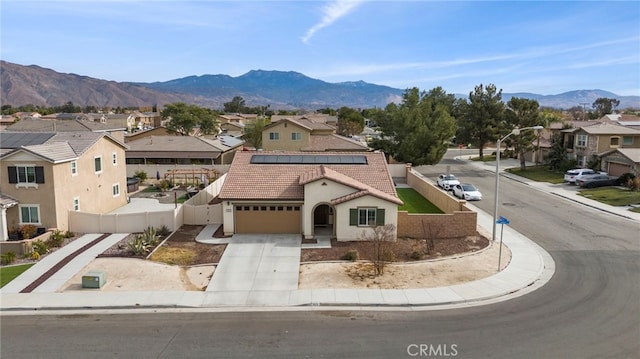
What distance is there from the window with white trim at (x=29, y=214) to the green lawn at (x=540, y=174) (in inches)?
1904

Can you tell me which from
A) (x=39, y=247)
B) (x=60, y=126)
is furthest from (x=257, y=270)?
(x=60, y=126)

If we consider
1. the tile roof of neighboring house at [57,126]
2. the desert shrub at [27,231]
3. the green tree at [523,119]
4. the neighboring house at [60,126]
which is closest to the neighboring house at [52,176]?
the desert shrub at [27,231]

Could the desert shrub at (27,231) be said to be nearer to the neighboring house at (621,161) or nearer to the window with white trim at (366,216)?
the window with white trim at (366,216)

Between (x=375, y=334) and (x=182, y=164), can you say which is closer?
(x=375, y=334)

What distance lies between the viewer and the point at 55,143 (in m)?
30.6

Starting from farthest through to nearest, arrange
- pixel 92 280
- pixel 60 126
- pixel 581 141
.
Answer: pixel 60 126, pixel 581 141, pixel 92 280

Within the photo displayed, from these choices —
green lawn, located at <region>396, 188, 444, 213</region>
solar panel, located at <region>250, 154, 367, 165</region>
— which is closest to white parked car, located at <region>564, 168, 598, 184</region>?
green lawn, located at <region>396, 188, 444, 213</region>

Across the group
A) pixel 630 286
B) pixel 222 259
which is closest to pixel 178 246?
pixel 222 259

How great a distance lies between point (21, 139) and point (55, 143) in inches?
147

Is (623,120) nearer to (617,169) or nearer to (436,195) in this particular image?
(617,169)

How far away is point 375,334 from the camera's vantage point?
1578 centimetres

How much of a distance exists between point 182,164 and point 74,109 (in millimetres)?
154802

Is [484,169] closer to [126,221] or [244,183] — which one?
[244,183]

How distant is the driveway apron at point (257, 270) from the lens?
1934cm
